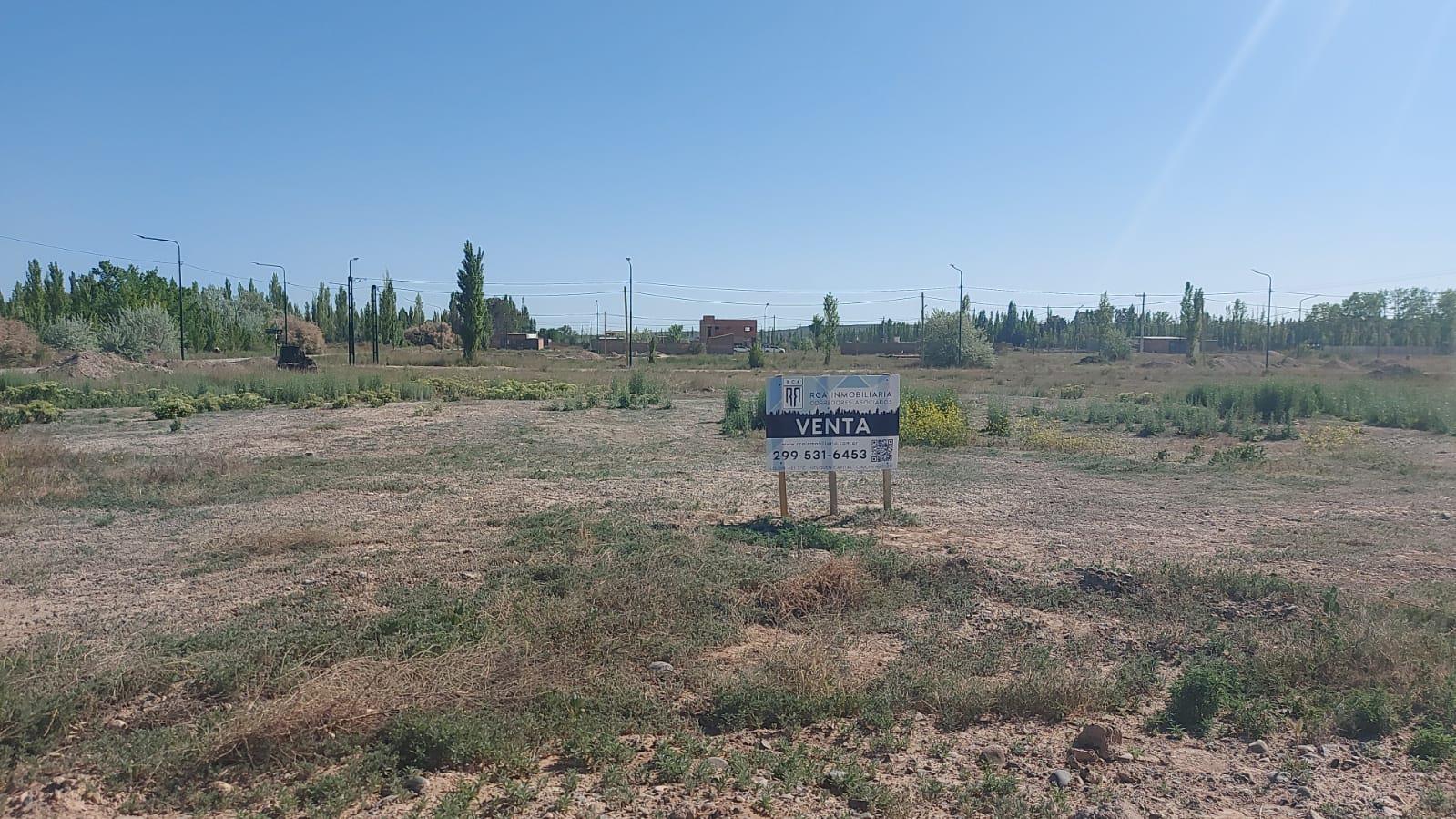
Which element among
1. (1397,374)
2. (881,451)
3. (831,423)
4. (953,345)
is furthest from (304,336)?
(881,451)

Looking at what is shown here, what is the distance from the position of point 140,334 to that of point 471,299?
20.6 metres

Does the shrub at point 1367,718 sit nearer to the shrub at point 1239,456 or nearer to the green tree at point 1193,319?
the shrub at point 1239,456

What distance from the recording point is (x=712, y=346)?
99625 millimetres

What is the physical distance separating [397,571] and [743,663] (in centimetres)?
364

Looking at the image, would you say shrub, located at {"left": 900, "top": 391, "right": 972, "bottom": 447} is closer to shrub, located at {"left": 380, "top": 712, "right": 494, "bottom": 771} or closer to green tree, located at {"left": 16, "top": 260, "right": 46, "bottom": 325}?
shrub, located at {"left": 380, "top": 712, "right": 494, "bottom": 771}

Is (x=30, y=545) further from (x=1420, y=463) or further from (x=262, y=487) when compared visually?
(x=1420, y=463)

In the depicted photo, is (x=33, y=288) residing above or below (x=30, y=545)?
above

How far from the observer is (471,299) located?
6788cm

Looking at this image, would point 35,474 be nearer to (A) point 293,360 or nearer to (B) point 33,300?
(A) point 293,360

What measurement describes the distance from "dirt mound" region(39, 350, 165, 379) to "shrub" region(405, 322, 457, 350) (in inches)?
1782

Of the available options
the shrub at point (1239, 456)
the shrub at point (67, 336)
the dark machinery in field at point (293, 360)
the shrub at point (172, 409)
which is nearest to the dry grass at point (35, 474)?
the shrub at point (172, 409)

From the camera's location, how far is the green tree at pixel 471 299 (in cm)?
6675

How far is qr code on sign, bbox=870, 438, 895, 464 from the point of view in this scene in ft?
36.8

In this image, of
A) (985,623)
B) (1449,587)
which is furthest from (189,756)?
(1449,587)
